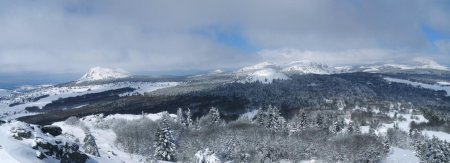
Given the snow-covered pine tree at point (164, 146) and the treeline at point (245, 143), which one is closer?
the snow-covered pine tree at point (164, 146)

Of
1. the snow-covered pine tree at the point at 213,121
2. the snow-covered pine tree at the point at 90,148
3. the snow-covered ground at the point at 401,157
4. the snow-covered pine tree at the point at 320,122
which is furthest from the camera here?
the snow-covered pine tree at the point at 320,122

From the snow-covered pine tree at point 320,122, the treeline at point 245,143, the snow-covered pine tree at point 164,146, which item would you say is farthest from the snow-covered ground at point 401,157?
the snow-covered pine tree at point 164,146

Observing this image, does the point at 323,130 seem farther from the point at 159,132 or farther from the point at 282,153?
the point at 159,132

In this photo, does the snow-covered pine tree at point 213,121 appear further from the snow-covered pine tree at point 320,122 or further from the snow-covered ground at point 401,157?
the snow-covered ground at point 401,157

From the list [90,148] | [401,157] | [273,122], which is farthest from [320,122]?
[90,148]

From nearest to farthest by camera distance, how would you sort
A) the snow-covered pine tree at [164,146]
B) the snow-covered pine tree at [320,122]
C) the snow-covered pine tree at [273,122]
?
1. the snow-covered pine tree at [164,146]
2. the snow-covered pine tree at [273,122]
3. the snow-covered pine tree at [320,122]

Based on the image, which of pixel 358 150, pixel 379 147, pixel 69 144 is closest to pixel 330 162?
pixel 358 150

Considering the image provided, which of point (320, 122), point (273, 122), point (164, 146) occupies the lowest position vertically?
point (320, 122)

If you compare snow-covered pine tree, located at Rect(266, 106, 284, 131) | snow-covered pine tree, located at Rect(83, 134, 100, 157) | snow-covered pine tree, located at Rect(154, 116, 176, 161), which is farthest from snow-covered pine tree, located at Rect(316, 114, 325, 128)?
snow-covered pine tree, located at Rect(83, 134, 100, 157)

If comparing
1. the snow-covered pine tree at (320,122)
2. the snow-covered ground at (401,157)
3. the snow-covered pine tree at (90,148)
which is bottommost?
the snow-covered ground at (401,157)

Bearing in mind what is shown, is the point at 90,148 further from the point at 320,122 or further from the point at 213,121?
the point at 320,122

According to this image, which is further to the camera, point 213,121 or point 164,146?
point 213,121

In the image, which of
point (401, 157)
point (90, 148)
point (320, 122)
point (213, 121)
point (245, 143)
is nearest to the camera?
point (90, 148)

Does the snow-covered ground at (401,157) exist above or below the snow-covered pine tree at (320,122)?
below
